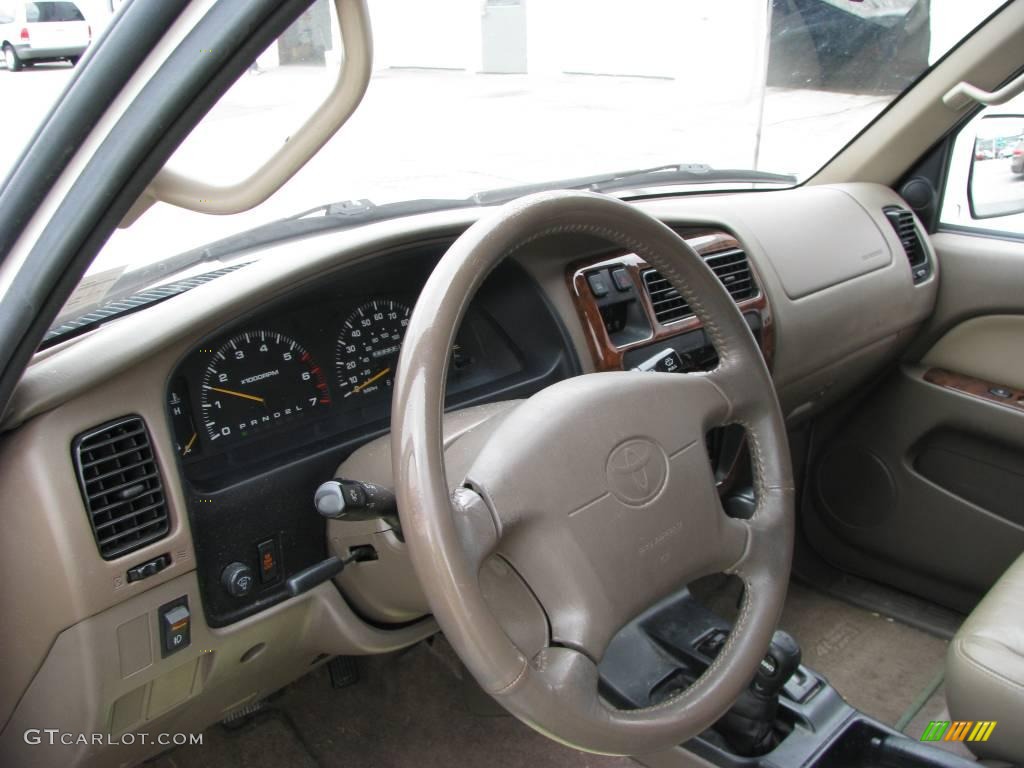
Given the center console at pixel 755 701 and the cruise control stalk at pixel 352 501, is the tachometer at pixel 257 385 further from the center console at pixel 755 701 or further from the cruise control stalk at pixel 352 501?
the center console at pixel 755 701

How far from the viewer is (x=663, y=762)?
1.66 meters

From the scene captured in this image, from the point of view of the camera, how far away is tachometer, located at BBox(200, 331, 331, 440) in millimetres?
1508

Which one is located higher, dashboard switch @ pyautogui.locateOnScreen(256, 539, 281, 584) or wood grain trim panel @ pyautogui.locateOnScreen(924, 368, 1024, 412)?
dashboard switch @ pyautogui.locateOnScreen(256, 539, 281, 584)

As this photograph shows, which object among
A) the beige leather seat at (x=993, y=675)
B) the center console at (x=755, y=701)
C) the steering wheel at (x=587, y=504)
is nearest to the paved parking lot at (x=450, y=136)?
the steering wheel at (x=587, y=504)

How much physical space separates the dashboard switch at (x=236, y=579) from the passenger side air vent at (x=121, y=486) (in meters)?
0.16

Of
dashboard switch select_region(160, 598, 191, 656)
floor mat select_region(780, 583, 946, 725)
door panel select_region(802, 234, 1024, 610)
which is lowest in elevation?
floor mat select_region(780, 583, 946, 725)

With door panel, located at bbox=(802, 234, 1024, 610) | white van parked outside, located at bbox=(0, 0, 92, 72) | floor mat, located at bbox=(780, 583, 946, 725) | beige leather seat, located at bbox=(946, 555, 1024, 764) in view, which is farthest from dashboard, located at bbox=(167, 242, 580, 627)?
door panel, located at bbox=(802, 234, 1024, 610)

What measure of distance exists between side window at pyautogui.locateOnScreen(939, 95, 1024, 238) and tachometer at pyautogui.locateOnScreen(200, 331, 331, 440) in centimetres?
203

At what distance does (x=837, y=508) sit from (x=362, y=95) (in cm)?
232

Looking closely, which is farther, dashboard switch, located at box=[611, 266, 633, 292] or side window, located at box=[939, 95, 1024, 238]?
side window, located at box=[939, 95, 1024, 238]

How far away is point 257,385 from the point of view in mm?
1563

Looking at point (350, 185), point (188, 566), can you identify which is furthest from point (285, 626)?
point (350, 185)

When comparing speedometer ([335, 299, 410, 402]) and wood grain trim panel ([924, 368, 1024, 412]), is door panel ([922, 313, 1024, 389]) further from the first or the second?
speedometer ([335, 299, 410, 402])

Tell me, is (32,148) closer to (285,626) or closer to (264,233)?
(264,233)
